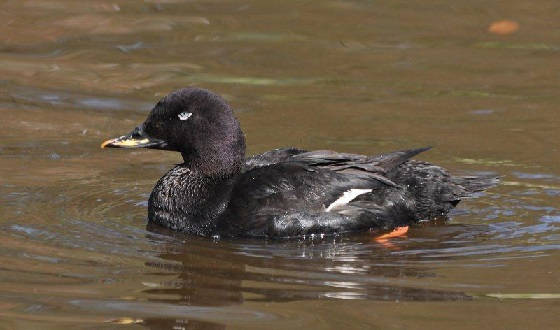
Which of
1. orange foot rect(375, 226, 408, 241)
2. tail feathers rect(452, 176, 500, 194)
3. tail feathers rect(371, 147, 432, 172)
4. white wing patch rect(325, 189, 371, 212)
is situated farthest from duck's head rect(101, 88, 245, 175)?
tail feathers rect(452, 176, 500, 194)

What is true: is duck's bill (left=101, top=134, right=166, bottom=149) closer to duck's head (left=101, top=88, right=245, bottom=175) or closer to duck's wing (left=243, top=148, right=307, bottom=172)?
duck's head (left=101, top=88, right=245, bottom=175)

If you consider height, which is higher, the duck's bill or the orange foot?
the duck's bill

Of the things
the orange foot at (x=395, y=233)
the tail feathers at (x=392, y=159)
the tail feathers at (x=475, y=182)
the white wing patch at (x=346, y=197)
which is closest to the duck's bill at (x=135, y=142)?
the white wing patch at (x=346, y=197)

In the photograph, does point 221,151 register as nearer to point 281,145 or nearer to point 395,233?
point 395,233

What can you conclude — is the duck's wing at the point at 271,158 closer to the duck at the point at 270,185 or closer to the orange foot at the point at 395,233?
the duck at the point at 270,185

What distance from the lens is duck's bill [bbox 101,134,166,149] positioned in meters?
8.32

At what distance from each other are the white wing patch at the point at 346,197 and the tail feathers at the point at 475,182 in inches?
30.6

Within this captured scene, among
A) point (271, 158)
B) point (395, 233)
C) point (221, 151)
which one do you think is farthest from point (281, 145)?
point (395, 233)

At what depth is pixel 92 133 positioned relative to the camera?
10.3 meters

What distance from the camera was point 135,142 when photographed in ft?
27.6

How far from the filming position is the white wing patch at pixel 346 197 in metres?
7.98

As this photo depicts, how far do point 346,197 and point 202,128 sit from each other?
45.5 inches

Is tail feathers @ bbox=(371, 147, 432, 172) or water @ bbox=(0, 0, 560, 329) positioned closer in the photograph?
water @ bbox=(0, 0, 560, 329)

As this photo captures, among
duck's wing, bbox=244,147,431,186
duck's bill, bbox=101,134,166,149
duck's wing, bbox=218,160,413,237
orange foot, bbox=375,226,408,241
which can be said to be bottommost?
orange foot, bbox=375,226,408,241
